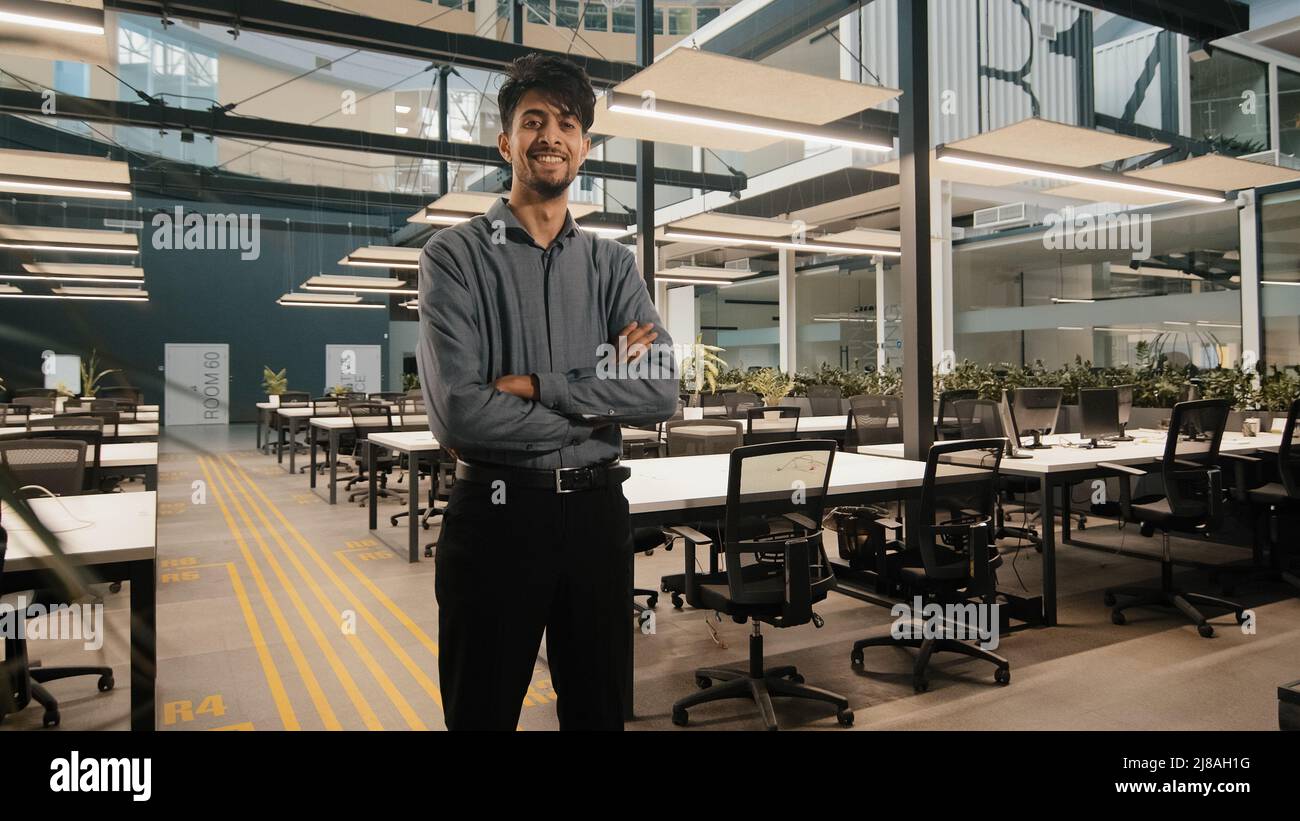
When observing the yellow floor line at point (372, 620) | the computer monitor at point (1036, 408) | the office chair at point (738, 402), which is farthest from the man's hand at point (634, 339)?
the office chair at point (738, 402)

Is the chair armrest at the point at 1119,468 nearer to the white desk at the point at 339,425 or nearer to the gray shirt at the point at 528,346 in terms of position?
the gray shirt at the point at 528,346

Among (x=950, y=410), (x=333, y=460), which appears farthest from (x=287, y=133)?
(x=950, y=410)

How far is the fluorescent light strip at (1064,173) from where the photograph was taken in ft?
17.5

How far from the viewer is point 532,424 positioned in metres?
1.54

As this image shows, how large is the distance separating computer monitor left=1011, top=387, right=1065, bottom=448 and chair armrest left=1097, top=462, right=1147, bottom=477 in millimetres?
754

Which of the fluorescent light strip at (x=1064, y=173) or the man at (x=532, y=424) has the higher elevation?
the fluorescent light strip at (x=1064, y=173)

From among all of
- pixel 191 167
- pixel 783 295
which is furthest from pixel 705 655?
pixel 191 167

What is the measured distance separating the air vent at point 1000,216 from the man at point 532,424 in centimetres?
1172

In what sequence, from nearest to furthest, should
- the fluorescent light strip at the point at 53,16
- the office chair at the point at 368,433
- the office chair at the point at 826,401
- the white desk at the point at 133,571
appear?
the white desk at the point at 133,571
the fluorescent light strip at the point at 53,16
the office chair at the point at 368,433
the office chair at the point at 826,401

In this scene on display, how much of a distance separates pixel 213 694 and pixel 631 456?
3094mm

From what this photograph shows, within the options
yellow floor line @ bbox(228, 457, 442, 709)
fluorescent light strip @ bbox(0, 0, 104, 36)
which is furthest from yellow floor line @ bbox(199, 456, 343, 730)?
fluorescent light strip @ bbox(0, 0, 104, 36)

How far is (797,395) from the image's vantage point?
1034cm
